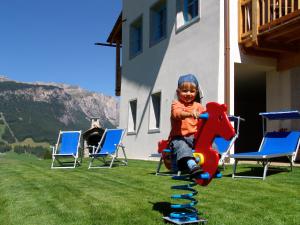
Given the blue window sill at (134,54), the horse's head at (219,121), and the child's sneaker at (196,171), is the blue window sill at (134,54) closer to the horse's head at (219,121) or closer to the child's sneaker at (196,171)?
the horse's head at (219,121)

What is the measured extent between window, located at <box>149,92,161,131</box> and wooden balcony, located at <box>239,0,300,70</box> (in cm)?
488

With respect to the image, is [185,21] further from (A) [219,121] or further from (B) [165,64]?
(A) [219,121]

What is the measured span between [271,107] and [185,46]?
9.90 feet

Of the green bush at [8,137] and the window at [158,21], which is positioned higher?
the window at [158,21]

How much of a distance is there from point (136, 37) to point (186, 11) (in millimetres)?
4778

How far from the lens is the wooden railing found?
893 centimetres

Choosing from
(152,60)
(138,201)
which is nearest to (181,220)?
(138,201)

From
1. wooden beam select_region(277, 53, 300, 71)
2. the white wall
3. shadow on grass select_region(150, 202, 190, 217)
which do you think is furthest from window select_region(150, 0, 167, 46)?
shadow on grass select_region(150, 202, 190, 217)

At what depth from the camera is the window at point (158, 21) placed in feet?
46.9

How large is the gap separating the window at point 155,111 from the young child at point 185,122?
34.8ft

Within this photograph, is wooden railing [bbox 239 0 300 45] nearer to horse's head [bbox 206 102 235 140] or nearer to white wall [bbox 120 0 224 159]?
white wall [bbox 120 0 224 159]

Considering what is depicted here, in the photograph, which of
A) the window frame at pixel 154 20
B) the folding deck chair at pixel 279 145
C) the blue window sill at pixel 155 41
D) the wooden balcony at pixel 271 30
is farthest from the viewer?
the window frame at pixel 154 20

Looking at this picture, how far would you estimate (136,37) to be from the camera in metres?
17.0

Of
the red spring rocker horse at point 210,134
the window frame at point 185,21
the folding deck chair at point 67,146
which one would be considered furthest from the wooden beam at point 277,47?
the red spring rocker horse at point 210,134
